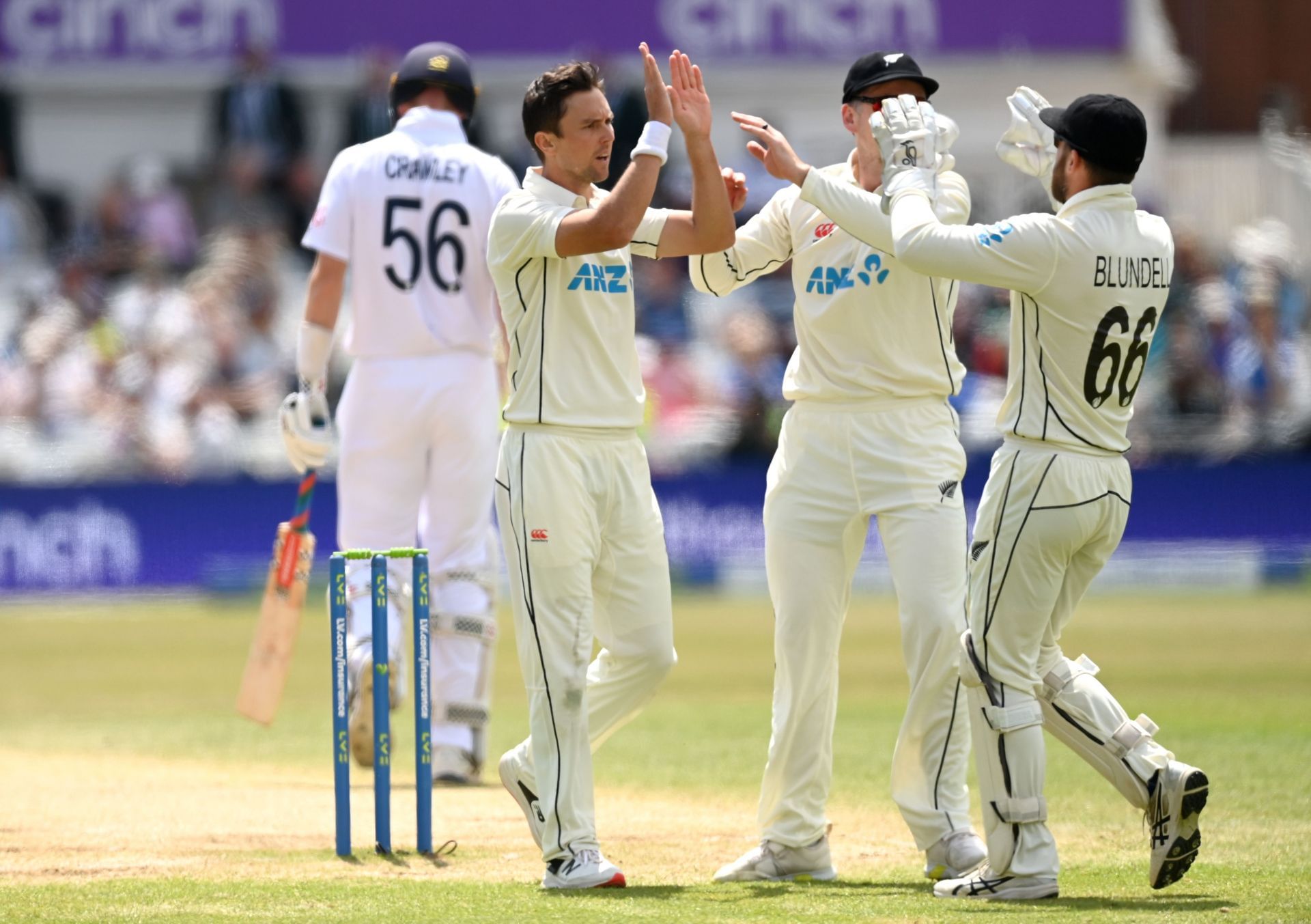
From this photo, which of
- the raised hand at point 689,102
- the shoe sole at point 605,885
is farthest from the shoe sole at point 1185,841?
the raised hand at point 689,102

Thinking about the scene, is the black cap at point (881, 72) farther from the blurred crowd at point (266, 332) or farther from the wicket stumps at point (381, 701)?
the blurred crowd at point (266, 332)

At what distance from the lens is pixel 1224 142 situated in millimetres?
22062

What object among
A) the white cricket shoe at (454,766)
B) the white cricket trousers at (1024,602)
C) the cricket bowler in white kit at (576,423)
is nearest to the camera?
the white cricket trousers at (1024,602)

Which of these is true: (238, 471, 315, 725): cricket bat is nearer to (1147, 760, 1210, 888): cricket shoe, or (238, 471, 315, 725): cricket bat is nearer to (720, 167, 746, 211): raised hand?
(720, 167, 746, 211): raised hand

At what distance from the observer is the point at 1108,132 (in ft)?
16.8

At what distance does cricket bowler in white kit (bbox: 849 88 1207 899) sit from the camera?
510cm

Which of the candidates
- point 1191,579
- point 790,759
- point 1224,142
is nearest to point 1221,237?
point 1224,142

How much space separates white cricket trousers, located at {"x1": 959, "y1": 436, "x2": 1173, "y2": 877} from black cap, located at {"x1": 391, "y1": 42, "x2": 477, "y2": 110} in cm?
331

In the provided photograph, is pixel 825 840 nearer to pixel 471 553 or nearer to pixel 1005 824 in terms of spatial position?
pixel 1005 824

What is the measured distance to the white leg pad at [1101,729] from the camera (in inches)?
211

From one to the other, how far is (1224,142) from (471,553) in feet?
54.4

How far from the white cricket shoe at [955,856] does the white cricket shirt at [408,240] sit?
9.90 feet

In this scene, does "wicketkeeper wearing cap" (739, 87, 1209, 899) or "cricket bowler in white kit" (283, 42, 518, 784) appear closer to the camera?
"wicketkeeper wearing cap" (739, 87, 1209, 899)

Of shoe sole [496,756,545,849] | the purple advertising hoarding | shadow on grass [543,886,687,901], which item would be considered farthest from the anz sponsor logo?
the purple advertising hoarding
